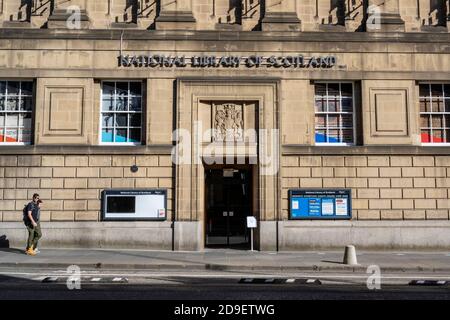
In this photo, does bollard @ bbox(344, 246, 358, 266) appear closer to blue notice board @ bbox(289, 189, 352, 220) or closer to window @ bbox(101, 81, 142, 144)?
blue notice board @ bbox(289, 189, 352, 220)

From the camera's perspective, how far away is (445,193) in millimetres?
17328

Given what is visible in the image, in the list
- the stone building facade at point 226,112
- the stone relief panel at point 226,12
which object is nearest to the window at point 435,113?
the stone building facade at point 226,112

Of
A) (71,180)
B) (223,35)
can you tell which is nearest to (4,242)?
(71,180)

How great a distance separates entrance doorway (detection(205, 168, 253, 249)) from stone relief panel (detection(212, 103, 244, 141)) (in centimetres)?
151

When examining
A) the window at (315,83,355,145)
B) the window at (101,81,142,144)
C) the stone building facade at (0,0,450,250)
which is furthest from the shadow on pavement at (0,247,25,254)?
the window at (315,83,355,145)

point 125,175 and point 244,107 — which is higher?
point 244,107

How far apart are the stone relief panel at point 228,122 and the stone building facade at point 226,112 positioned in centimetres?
8

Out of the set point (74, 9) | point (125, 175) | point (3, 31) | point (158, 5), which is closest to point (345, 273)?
point (125, 175)

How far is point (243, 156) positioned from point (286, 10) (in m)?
Answer: 5.98

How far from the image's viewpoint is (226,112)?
17.8 m

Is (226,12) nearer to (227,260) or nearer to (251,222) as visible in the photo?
(251,222)
